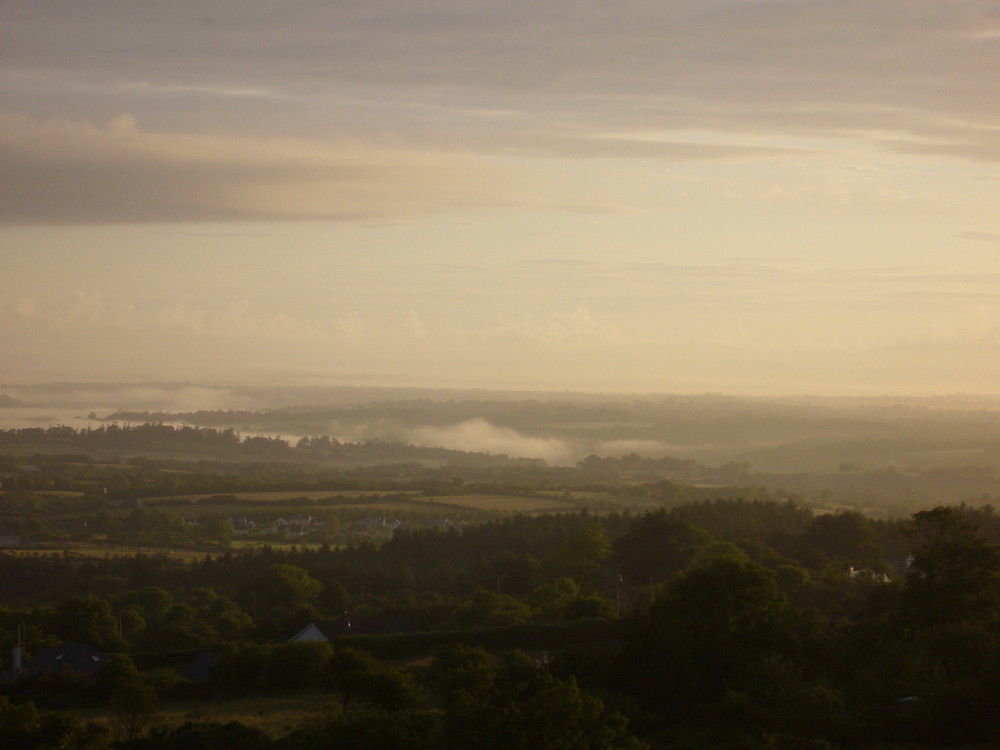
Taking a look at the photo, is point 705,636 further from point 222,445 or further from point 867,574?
point 222,445

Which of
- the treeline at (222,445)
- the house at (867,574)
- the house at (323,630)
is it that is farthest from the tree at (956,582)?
the treeline at (222,445)

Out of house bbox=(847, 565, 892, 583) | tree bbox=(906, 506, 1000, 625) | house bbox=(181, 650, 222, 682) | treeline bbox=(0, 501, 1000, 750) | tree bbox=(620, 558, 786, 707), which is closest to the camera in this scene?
treeline bbox=(0, 501, 1000, 750)

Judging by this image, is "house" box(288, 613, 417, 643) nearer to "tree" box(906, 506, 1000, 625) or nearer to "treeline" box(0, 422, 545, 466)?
"tree" box(906, 506, 1000, 625)

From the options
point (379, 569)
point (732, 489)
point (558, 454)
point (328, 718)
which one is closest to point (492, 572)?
point (379, 569)

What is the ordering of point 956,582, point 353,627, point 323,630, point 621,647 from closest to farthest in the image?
1. point 956,582
2. point 621,647
3. point 323,630
4. point 353,627

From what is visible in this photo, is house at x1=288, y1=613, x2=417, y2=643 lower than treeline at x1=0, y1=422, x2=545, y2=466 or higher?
lower

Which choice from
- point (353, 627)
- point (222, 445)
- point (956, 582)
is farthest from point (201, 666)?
point (222, 445)

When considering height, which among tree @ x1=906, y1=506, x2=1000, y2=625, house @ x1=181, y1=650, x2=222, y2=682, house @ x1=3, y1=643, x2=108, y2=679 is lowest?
house @ x1=3, y1=643, x2=108, y2=679

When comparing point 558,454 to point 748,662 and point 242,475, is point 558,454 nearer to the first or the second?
point 242,475

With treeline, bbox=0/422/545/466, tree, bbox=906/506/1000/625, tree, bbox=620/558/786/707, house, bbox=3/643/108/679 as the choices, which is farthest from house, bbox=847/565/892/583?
treeline, bbox=0/422/545/466

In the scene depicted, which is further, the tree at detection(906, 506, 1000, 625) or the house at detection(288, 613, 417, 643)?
the house at detection(288, 613, 417, 643)

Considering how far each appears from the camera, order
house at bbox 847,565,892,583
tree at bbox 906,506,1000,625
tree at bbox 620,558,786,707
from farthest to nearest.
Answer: house at bbox 847,565,892,583 < tree at bbox 906,506,1000,625 < tree at bbox 620,558,786,707
